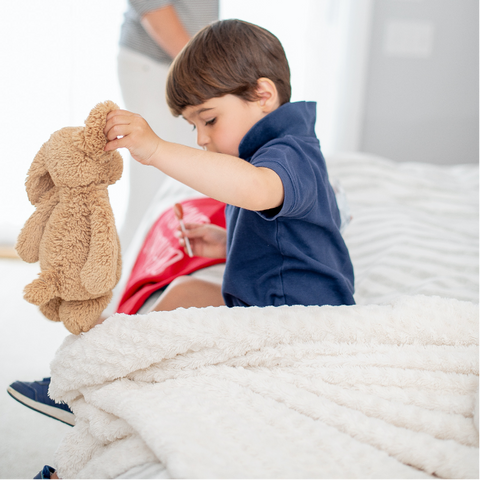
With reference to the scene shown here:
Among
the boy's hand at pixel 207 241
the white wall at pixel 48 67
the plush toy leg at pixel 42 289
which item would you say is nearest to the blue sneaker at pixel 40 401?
the plush toy leg at pixel 42 289

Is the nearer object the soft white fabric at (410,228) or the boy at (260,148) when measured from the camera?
the boy at (260,148)

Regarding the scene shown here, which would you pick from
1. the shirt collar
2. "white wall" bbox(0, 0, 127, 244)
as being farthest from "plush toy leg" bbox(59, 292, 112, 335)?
"white wall" bbox(0, 0, 127, 244)

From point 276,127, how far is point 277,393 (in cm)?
47

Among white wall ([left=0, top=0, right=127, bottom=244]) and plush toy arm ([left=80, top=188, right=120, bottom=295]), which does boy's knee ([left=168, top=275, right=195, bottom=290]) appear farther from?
white wall ([left=0, top=0, right=127, bottom=244])

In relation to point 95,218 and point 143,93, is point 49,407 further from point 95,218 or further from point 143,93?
point 143,93

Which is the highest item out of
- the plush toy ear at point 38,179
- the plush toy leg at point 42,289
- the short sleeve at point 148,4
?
the short sleeve at point 148,4

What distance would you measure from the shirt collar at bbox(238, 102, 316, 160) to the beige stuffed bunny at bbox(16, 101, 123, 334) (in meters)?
0.27

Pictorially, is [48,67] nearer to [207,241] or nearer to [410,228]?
[207,241]

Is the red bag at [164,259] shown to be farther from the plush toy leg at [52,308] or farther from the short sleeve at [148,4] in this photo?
the short sleeve at [148,4]

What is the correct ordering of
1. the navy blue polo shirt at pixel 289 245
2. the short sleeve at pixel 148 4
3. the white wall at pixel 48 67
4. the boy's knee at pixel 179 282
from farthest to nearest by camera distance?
the white wall at pixel 48 67, the short sleeve at pixel 148 4, the boy's knee at pixel 179 282, the navy blue polo shirt at pixel 289 245

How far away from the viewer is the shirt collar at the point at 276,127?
0.79m

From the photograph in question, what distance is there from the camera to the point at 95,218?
61 centimetres

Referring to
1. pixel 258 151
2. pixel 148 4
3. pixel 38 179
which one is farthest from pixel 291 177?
pixel 148 4

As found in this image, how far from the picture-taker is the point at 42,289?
0.58 m
